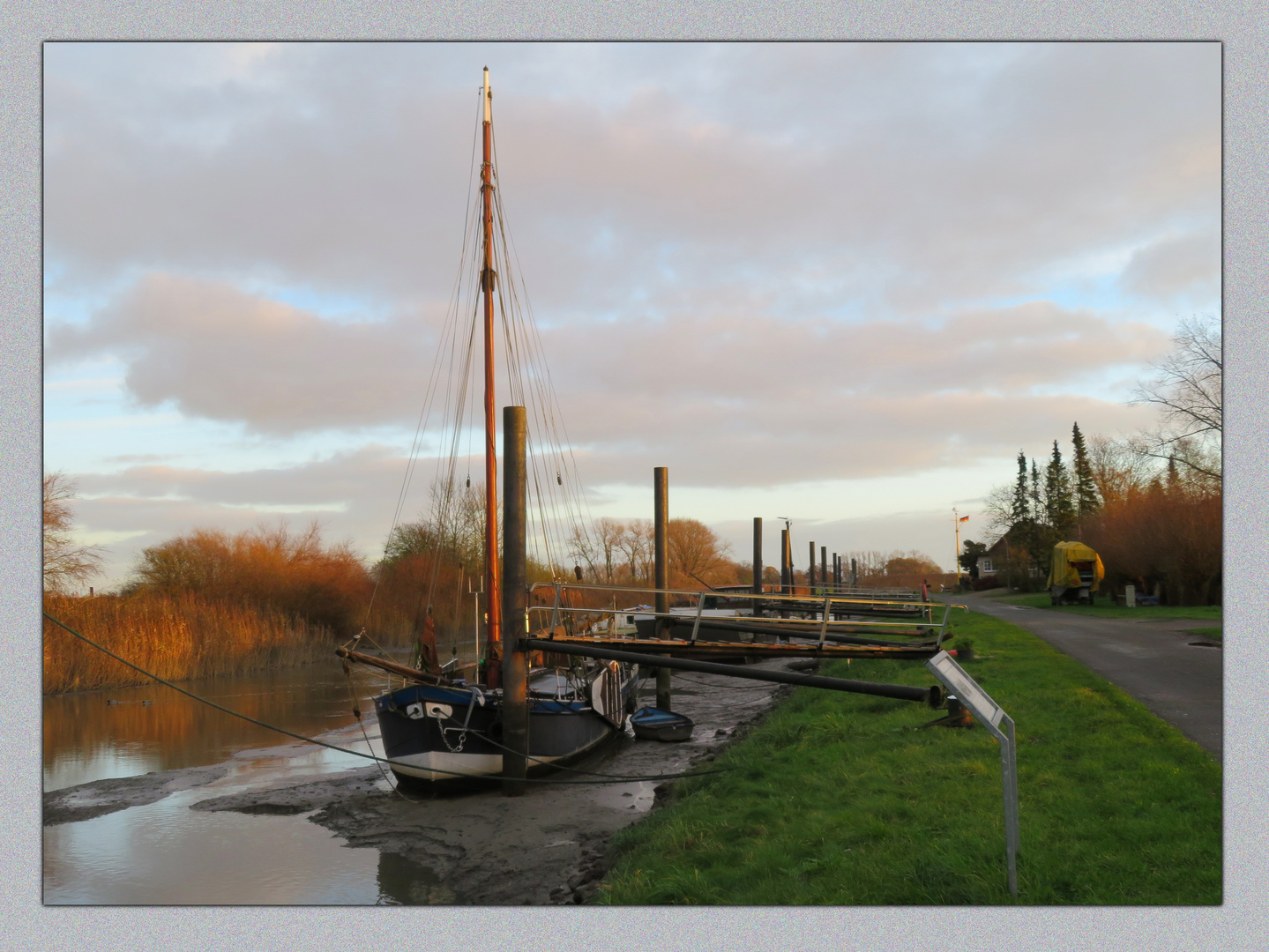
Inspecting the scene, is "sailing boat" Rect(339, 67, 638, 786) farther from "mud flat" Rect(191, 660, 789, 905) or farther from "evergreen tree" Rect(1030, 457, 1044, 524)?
"evergreen tree" Rect(1030, 457, 1044, 524)

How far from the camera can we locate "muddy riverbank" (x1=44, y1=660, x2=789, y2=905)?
396 inches

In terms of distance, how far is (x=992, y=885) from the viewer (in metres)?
6.39

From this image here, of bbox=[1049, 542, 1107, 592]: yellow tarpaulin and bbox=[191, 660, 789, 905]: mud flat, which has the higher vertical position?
bbox=[1049, 542, 1107, 592]: yellow tarpaulin

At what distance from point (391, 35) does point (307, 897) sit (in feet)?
31.2

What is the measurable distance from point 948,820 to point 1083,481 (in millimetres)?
73119

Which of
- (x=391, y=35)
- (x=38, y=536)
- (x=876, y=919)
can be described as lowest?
(x=876, y=919)

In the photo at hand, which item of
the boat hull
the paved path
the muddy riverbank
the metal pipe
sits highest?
the metal pipe

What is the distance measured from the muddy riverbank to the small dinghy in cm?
33

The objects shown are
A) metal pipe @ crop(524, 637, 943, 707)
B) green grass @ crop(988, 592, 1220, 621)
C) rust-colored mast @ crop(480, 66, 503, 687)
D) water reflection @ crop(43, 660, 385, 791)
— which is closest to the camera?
metal pipe @ crop(524, 637, 943, 707)

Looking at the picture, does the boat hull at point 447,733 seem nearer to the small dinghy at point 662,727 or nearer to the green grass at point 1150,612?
the small dinghy at point 662,727

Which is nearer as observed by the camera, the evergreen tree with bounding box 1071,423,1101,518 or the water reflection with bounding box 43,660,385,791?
the water reflection with bounding box 43,660,385,791

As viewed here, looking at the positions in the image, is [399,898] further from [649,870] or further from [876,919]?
[876,919]

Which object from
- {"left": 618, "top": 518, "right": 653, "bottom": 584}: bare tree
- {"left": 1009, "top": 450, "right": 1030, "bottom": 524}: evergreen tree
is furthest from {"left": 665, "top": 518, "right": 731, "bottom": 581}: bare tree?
{"left": 1009, "top": 450, "right": 1030, "bottom": 524}: evergreen tree

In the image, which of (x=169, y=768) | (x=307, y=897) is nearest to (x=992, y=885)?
(x=307, y=897)
